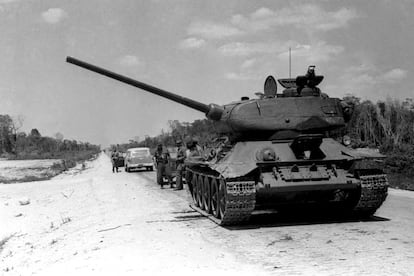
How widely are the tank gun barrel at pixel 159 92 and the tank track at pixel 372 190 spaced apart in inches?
145

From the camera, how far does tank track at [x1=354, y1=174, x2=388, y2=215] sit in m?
10.3

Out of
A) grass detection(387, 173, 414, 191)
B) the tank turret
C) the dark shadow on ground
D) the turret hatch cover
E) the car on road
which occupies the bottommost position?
the dark shadow on ground

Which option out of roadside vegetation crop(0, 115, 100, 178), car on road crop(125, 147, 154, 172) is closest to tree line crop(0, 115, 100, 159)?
roadside vegetation crop(0, 115, 100, 178)

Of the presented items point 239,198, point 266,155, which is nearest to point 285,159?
point 266,155

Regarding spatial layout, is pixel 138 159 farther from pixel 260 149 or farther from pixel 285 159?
pixel 285 159

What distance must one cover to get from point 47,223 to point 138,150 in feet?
71.9

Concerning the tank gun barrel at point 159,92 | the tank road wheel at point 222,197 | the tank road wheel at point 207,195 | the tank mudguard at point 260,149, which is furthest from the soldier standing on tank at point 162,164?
the tank road wheel at point 222,197

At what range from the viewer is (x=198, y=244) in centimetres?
888

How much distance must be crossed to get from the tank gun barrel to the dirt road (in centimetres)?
232

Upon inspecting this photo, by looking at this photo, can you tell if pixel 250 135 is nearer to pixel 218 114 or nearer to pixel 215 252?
pixel 218 114

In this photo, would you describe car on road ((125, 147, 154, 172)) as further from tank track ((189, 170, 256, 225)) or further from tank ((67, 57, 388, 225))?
tank track ((189, 170, 256, 225))

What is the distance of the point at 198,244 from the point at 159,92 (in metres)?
5.85

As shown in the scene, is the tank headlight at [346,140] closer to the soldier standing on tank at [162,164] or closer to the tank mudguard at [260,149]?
the tank mudguard at [260,149]

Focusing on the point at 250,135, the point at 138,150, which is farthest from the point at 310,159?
the point at 138,150
